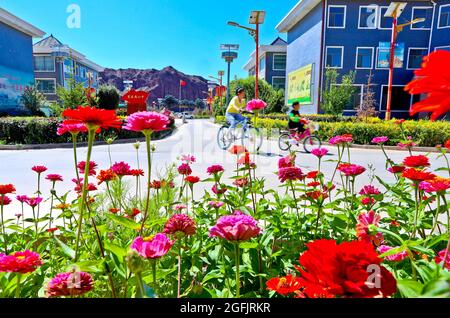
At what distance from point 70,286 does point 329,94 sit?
16091mm

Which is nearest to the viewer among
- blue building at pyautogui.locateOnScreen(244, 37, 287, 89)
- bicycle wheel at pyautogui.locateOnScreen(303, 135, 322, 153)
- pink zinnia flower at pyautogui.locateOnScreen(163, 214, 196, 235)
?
pink zinnia flower at pyautogui.locateOnScreen(163, 214, 196, 235)

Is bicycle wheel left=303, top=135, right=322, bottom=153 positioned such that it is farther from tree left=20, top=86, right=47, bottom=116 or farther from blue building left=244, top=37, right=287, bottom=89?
blue building left=244, top=37, right=287, bottom=89

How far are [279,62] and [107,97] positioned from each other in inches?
595

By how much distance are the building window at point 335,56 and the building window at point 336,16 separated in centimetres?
108

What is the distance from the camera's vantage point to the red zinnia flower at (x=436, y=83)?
0.43 m

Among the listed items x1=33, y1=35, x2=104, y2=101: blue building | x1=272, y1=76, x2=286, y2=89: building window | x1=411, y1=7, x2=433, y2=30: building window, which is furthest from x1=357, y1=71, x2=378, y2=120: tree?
x1=33, y1=35, x2=104, y2=101: blue building

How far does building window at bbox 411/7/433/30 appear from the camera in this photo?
15469 millimetres

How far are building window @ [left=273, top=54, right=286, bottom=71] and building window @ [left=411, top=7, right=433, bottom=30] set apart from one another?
10.3 m

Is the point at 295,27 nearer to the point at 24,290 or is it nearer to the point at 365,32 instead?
the point at 365,32

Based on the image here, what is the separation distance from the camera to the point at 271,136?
11.2 meters

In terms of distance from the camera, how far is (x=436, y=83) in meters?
0.44

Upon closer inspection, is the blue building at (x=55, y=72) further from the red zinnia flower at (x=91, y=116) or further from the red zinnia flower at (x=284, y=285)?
the red zinnia flower at (x=284, y=285)

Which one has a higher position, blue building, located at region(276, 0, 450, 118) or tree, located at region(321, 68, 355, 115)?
blue building, located at region(276, 0, 450, 118)
